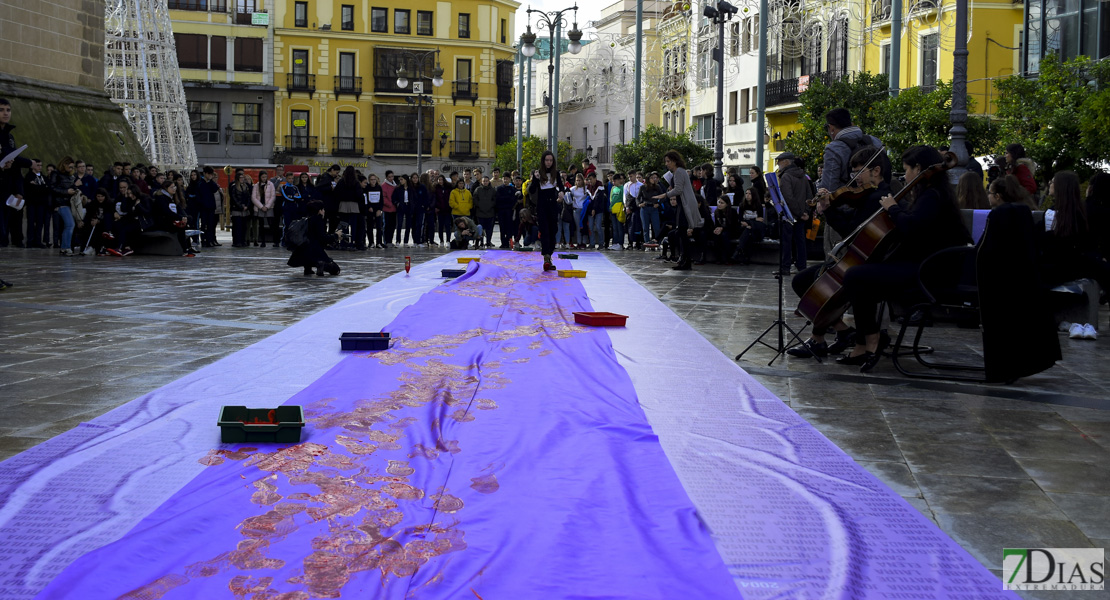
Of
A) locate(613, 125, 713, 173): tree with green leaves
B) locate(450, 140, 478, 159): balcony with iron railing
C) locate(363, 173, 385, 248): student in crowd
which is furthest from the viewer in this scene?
locate(450, 140, 478, 159): balcony with iron railing

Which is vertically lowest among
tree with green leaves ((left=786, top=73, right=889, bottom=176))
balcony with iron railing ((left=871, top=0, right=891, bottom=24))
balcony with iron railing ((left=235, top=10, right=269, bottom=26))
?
tree with green leaves ((left=786, top=73, right=889, bottom=176))

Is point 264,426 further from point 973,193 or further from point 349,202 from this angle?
point 349,202

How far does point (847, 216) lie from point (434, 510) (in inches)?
225

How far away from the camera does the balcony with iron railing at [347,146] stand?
198 ft

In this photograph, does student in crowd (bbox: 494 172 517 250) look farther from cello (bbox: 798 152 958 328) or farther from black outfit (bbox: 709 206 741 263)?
cello (bbox: 798 152 958 328)

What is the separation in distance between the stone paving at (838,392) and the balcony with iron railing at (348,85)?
48.8 m

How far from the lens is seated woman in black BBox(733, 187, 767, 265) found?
18.6m

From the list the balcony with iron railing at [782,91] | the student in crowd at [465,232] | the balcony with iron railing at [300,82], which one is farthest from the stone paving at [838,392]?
the balcony with iron railing at [300,82]

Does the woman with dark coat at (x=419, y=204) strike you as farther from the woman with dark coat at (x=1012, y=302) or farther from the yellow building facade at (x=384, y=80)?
the yellow building facade at (x=384, y=80)

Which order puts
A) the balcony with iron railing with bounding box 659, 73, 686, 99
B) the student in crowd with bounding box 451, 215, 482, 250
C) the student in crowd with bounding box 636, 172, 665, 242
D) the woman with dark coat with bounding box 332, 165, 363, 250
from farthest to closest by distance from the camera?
the balcony with iron railing with bounding box 659, 73, 686, 99, the student in crowd with bounding box 451, 215, 482, 250, the student in crowd with bounding box 636, 172, 665, 242, the woman with dark coat with bounding box 332, 165, 363, 250

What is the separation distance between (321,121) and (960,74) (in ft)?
167

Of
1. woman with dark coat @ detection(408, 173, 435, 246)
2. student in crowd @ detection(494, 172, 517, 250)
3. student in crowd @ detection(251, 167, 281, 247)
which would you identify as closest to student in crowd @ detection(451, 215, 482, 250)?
student in crowd @ detection(494, 172, 517, 250)

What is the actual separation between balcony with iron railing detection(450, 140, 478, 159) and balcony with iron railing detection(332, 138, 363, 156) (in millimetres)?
5543

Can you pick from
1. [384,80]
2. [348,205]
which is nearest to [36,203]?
[348,205]
